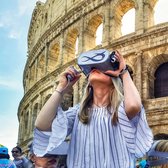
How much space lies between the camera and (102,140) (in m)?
2.85

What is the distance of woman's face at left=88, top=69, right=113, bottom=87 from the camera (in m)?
2.98

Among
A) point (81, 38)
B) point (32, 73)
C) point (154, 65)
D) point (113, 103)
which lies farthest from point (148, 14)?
point (113, 103)

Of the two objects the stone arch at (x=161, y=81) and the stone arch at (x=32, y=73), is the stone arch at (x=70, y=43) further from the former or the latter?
the stone arch at (x=161, y=81)

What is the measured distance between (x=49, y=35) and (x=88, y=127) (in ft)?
74.1

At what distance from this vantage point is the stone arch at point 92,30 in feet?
71.3

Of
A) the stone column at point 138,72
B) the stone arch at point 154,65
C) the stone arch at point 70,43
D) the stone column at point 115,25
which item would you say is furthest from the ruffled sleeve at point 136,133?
the stone arch at point 70,43

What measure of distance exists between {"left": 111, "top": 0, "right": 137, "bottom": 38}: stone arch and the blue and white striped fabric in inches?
693

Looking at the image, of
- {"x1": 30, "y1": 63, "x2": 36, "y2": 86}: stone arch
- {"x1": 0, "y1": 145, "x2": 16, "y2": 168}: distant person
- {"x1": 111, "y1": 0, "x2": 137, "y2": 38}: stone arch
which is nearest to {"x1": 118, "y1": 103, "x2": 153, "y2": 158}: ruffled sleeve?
{"x1": 0, "y1": 145, "x2": 16, "y2": 168}: distant person

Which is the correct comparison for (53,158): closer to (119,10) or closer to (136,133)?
(136,133)

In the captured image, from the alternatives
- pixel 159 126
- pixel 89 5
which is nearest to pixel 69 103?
pixel 89 5

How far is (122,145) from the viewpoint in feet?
9.31

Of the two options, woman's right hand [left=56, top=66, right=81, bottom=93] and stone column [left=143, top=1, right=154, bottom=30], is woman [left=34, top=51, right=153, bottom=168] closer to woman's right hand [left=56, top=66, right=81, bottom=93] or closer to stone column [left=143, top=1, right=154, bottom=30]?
woman's right hand [left=56, top=66, right=81, bottom=93]

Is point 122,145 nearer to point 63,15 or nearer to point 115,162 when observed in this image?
point 115,162

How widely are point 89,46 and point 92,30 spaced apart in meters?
1.03
